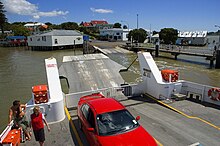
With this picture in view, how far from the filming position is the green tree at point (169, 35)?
62.5 m

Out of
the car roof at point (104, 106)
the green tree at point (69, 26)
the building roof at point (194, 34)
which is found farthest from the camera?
the green tree at point (69, 26)

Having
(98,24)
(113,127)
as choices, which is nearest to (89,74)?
(113,127)

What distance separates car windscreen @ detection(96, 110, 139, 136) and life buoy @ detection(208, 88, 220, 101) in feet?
19.5

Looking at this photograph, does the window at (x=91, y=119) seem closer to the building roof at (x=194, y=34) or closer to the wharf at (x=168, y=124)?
the wharf at (x=168, y=124)

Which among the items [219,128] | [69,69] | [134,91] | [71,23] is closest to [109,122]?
[219,128]

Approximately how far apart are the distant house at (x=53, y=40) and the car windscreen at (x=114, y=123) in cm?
5017

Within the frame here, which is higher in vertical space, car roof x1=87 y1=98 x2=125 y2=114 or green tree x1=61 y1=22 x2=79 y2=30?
green tree x1=61 y1=22 x2=79 y2=30

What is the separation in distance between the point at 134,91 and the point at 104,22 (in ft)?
503

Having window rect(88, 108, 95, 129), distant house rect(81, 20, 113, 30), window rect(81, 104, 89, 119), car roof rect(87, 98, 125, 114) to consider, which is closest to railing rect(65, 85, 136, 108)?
window rect(81, 104, 89, 119)

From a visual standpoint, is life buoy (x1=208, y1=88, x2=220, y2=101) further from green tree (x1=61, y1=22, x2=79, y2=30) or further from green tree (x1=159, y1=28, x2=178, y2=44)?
green tree (x1=61, y1=22, x2=79, y2=30)

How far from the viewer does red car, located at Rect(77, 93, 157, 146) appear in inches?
176

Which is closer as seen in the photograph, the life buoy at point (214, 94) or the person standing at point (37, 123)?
the person standing at point (37, 123)

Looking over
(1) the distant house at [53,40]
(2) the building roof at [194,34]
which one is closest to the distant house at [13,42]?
(1) the distant house at [53,40]

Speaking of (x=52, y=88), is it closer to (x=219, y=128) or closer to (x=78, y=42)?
(x=219, y=128)
